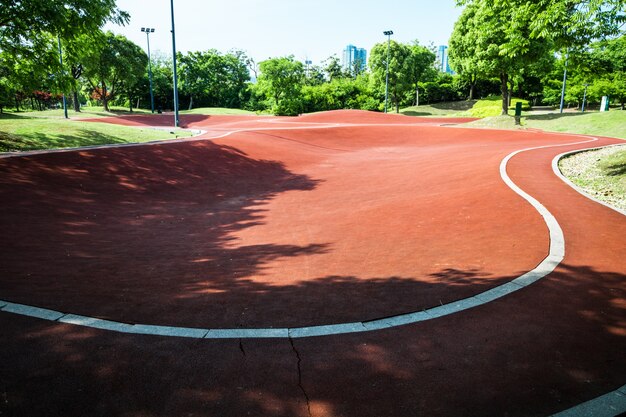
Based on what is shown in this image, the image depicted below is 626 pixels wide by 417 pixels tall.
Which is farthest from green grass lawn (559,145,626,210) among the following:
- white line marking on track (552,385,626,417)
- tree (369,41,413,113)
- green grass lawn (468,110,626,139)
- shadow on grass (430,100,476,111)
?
shadow on grass (430,100,476,111)

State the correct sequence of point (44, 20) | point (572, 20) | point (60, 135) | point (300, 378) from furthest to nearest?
point (60, 135)
point (44, 20)
point (572, 20)
point (300, 378)

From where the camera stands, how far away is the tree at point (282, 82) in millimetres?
44844

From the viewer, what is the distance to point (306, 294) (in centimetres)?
564

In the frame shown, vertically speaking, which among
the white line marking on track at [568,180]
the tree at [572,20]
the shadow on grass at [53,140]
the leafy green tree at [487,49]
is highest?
the leafy green tree at [487,49]

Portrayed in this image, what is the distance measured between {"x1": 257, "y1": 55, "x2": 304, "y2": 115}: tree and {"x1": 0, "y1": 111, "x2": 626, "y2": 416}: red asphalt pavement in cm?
3488

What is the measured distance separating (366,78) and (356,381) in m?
66.1

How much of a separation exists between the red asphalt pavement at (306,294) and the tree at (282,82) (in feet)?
114

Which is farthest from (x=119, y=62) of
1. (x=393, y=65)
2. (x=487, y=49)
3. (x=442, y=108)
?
(x=442, y=108)

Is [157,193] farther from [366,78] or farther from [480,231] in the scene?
[366,78]

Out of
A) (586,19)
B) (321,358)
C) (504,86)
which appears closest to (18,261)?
(321,358)

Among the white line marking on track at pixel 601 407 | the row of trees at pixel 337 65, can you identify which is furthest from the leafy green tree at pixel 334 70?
the white line marking on track at pixel 601 407

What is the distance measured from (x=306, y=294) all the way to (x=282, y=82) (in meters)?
44.3

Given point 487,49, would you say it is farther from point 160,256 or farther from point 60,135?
point 160,256

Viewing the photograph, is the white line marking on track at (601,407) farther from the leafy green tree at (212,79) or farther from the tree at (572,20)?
the leafy green tree at (212,79)
